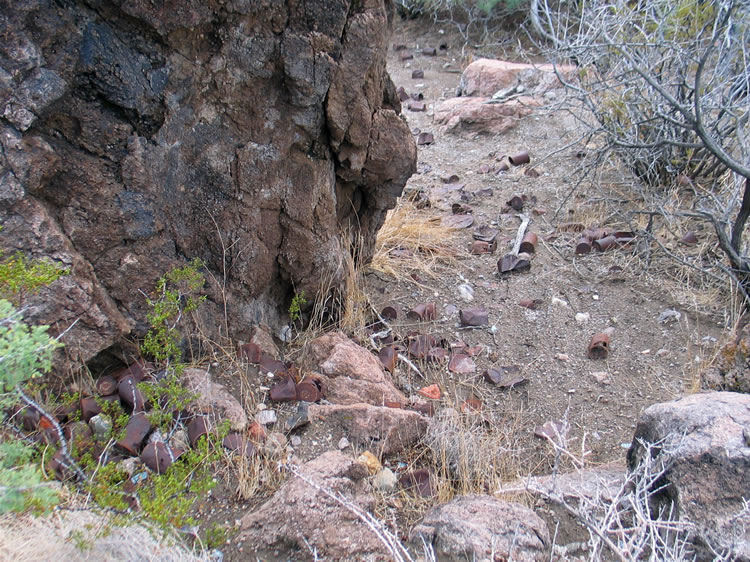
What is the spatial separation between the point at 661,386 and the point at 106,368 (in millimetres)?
2826

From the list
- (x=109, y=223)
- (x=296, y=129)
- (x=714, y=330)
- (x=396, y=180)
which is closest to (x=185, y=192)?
(x=109, y=223)

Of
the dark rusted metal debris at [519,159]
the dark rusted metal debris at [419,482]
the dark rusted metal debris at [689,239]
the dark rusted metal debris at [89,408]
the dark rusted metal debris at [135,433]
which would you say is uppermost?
the dark rusted metal debris at [89,408]

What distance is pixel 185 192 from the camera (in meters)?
3.06

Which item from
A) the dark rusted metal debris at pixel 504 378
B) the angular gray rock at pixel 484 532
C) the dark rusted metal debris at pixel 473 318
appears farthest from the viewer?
the dark rusted metal debris at pixel 473 318

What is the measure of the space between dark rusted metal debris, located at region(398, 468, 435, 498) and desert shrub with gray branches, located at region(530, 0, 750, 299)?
7.78 ft

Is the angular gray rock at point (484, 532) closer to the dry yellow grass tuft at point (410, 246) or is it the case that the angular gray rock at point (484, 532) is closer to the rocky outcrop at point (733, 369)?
the rocky outcrop at point (733, 369)

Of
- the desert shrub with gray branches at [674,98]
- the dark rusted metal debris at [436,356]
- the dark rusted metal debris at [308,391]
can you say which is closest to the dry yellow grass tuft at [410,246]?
the dark rusted metal debris at [436,356]

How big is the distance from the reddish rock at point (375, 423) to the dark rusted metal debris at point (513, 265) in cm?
190

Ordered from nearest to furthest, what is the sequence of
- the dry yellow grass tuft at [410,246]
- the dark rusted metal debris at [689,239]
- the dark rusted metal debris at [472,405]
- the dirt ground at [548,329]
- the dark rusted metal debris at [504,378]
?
the dirt ground at [548,329]
the dark rusted metal debris at [472,405]
the dark rusted metal debris at [504,378]
the dry yellow grass tuft at [410,246]
the dark rusted metal debris at [689,239]

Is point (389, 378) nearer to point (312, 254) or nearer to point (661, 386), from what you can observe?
point (312, 254)

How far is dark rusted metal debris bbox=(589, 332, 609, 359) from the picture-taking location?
3.87 metres

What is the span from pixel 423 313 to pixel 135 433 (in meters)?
1.96

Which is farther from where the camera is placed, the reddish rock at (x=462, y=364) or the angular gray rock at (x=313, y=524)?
the reddish rock at (x=462, y=364)

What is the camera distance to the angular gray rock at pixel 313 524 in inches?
88.1
